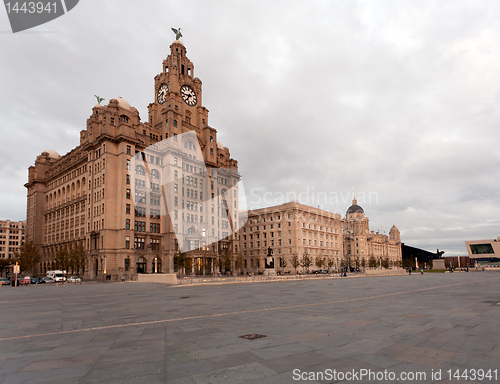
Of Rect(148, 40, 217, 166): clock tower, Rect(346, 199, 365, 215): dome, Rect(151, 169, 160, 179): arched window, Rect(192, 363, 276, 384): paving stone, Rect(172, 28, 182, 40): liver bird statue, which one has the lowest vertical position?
Rect(192, 363, 276, 384): paving stone

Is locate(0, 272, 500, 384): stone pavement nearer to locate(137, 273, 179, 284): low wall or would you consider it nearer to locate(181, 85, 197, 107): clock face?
locate(137, 273, 179, 284): low wall

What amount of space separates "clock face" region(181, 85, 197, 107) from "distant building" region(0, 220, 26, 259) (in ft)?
437

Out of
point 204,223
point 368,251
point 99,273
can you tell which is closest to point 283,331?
point 99,273

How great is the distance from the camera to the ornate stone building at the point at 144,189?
76.4 meters

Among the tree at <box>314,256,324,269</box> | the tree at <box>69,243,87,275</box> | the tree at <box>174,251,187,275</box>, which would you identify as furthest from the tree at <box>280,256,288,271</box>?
the tree at <box>69,243,87,275</box>

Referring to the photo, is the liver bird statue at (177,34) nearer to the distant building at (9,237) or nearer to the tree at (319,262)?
the tree at (319,262)

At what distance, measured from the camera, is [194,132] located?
96875 millimetres

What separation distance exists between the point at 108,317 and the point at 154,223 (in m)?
71.1

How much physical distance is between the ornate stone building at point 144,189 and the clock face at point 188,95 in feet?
1.03

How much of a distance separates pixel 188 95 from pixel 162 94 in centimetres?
780

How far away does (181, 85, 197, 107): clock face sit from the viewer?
98.3 meters

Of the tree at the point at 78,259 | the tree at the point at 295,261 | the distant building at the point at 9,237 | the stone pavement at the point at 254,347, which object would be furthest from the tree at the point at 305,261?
the distant building at the point at 9,237

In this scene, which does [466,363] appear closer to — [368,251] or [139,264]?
[139,264]

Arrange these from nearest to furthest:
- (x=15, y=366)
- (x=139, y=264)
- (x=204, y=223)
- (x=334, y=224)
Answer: (x=15, y=366)
(x=139, y=264)
(x=204, y=223)
(x=334, y=224)
